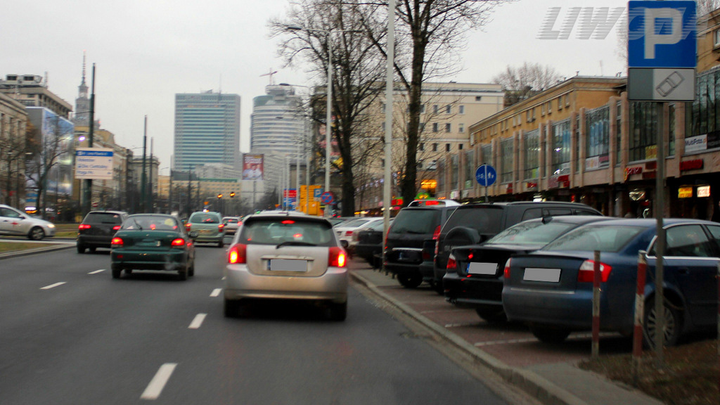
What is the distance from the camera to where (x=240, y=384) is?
6.41 metres

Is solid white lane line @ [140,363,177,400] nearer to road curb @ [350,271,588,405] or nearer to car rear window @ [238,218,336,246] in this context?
road curb @ [350,271,588,405]

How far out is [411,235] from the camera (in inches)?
617

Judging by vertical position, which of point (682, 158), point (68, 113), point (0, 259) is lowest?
point (0, 259)

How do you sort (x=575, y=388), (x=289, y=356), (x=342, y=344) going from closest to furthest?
(x=575, y=388), (x=289, y=356), (x=342, y=344)

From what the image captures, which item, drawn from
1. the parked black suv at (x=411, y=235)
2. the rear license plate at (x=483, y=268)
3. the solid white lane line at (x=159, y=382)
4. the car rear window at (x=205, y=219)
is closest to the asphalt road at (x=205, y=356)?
the solid white lane line at (x=159, y=382)

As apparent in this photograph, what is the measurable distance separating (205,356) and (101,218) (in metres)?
19.7

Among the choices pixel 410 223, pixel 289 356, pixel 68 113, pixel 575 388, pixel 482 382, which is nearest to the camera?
pixel 575 388

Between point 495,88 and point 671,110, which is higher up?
point 495,88

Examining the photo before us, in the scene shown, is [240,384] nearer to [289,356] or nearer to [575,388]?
[289,356]

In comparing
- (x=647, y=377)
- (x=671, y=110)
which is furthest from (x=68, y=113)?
(x=647, y=377)

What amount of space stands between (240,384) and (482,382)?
2166 mm

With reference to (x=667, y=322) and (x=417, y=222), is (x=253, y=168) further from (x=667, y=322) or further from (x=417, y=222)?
(x=667, y=322)

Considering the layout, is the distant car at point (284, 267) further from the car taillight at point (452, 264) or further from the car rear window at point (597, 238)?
the car rear window at point (597, 238)

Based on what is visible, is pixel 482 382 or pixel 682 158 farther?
pixel 682 158
